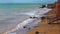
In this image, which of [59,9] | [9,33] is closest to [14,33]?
[9,33]

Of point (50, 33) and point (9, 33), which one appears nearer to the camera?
point (50, 33)

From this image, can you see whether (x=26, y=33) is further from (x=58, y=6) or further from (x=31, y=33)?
(x=58, y=6)

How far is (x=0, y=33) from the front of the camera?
7719 millimetres

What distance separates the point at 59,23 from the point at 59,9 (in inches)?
36.0

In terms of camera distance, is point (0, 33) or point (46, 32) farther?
point (0, 33)

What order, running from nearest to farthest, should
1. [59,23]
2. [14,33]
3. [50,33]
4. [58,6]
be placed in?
[50,33], [14,33], [59,23], [58,6]

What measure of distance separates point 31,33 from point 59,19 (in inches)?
130

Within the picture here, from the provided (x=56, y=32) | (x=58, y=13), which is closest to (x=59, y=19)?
(x=58, y=13)

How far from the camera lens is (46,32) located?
23.4ft

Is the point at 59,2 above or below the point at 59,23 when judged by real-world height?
above

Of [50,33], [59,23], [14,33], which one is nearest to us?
[50,33]

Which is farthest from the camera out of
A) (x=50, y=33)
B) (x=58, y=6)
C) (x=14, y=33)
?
(x=58, y=6)

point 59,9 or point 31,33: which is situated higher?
point 59,9

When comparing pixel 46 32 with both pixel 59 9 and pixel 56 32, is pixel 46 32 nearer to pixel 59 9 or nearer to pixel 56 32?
pixel 56 32
